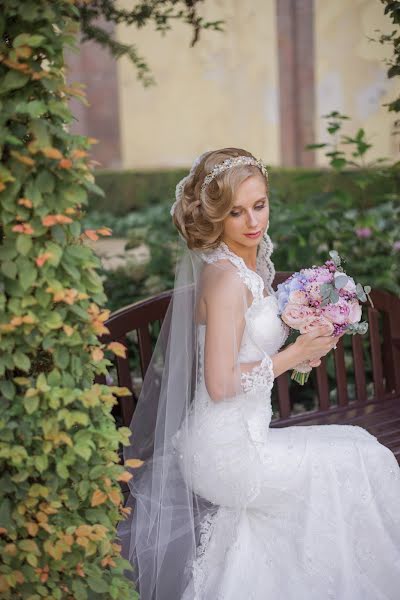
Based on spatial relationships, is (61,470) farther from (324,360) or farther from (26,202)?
(324,360)

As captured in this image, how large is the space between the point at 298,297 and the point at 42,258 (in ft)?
3.98

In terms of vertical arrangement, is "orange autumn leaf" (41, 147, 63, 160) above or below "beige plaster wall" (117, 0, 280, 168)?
below

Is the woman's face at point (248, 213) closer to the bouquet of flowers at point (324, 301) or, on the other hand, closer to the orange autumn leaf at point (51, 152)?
the bouquet of flowers at point (324, 301)

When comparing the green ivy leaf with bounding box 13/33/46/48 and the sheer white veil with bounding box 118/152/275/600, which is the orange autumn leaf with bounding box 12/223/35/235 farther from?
the sheer white veil with bounding box 118/152/275/600

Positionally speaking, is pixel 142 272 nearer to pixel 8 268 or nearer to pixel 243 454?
pixel 243 454

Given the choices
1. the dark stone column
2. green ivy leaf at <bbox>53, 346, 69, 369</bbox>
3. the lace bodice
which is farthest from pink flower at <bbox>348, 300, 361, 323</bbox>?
the dark stone column

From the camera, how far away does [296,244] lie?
17.1 ft

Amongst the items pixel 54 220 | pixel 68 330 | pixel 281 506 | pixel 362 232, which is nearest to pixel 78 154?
pixel 54 220

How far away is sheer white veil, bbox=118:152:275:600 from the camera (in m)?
2.80

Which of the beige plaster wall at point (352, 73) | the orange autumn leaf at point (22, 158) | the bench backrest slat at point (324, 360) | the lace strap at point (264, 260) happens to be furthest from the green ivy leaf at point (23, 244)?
the beige plaster wall at point (352, 73)

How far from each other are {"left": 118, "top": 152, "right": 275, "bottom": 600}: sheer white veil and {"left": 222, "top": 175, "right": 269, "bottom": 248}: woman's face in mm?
178

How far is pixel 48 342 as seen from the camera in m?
2.02

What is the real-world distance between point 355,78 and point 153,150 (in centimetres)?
479

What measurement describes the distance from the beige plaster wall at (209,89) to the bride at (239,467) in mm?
13525
